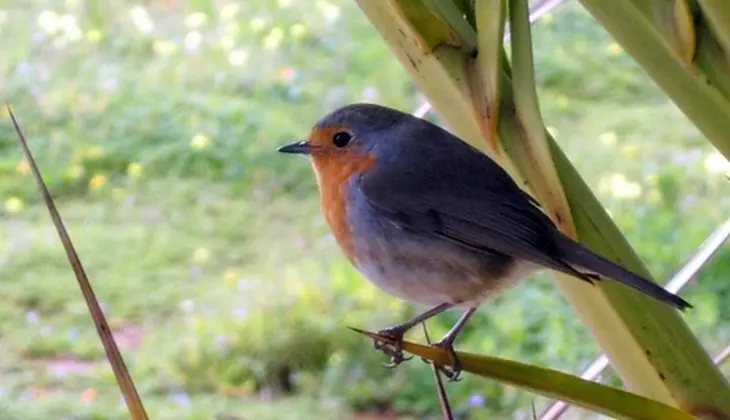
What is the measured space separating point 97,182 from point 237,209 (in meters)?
0.32

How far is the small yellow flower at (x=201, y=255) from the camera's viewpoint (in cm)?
236

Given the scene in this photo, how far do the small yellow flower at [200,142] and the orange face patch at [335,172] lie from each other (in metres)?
1.88

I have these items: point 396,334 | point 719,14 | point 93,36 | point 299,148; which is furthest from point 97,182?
point 719,14

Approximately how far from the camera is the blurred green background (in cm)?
201

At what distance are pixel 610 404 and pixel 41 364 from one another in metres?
1.72

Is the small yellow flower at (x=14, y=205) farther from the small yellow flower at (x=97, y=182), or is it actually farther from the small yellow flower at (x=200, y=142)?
the small yellow flower at (x=200, y=142)

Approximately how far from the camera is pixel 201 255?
237 cm

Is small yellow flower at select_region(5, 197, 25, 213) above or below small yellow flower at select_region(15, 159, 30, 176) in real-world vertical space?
below

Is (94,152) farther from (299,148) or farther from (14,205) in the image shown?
(299,148)

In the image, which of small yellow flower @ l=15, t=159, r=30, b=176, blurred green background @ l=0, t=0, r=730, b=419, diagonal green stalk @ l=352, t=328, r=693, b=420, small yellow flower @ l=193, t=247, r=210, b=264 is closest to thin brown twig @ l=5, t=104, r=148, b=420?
diagonal green stalk @ l=352, t=328, r=693, b=420

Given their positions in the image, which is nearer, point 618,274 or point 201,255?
point 618,274

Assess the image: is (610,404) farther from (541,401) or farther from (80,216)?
(80,216)

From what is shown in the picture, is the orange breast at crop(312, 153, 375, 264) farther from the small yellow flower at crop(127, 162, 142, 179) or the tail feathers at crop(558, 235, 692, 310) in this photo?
the small yellow flower at crop(127, 162, 142, 179)

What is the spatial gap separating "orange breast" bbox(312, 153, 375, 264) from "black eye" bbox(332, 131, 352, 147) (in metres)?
0.01
